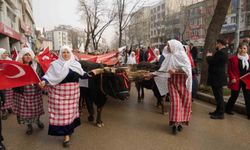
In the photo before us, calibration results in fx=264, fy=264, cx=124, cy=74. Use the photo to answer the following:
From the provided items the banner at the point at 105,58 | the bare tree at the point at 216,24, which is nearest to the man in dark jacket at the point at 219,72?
the bare tree at the point at 216,24

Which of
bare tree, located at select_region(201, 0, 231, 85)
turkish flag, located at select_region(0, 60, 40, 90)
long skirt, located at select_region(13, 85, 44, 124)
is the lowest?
long skirt, located at select_region(13, 85, 44, 124)

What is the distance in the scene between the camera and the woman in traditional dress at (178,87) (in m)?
5.08

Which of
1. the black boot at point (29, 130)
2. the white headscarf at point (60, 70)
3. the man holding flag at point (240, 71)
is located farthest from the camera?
the man holding flag at point (240, 71)

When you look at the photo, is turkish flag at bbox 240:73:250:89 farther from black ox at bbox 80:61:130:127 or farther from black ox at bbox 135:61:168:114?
black ox at bbox 80:61:130:127

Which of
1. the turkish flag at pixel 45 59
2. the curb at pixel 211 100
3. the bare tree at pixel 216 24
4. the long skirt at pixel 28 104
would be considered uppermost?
the bare tree at pixel 216 24

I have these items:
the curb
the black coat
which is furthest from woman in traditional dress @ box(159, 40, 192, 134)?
the curb

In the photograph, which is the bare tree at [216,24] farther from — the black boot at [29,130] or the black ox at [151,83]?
the black boot at [29,130]

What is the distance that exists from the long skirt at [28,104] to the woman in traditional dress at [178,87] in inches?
105

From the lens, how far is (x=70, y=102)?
4594 mm

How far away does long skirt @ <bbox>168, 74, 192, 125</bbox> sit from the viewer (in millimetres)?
5145

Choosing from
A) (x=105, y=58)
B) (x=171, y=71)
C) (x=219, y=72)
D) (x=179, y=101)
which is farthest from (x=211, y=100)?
(x=105, y=58)

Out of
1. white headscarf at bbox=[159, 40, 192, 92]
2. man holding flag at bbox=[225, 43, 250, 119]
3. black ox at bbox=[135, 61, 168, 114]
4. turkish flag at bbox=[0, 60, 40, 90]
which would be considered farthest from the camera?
black ox at bbox=[135, 61, 168, 114]

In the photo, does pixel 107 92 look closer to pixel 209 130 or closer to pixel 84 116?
pixel 84 116

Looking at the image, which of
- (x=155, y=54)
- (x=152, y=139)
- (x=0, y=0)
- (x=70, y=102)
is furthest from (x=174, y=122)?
(x=0, y=0)
